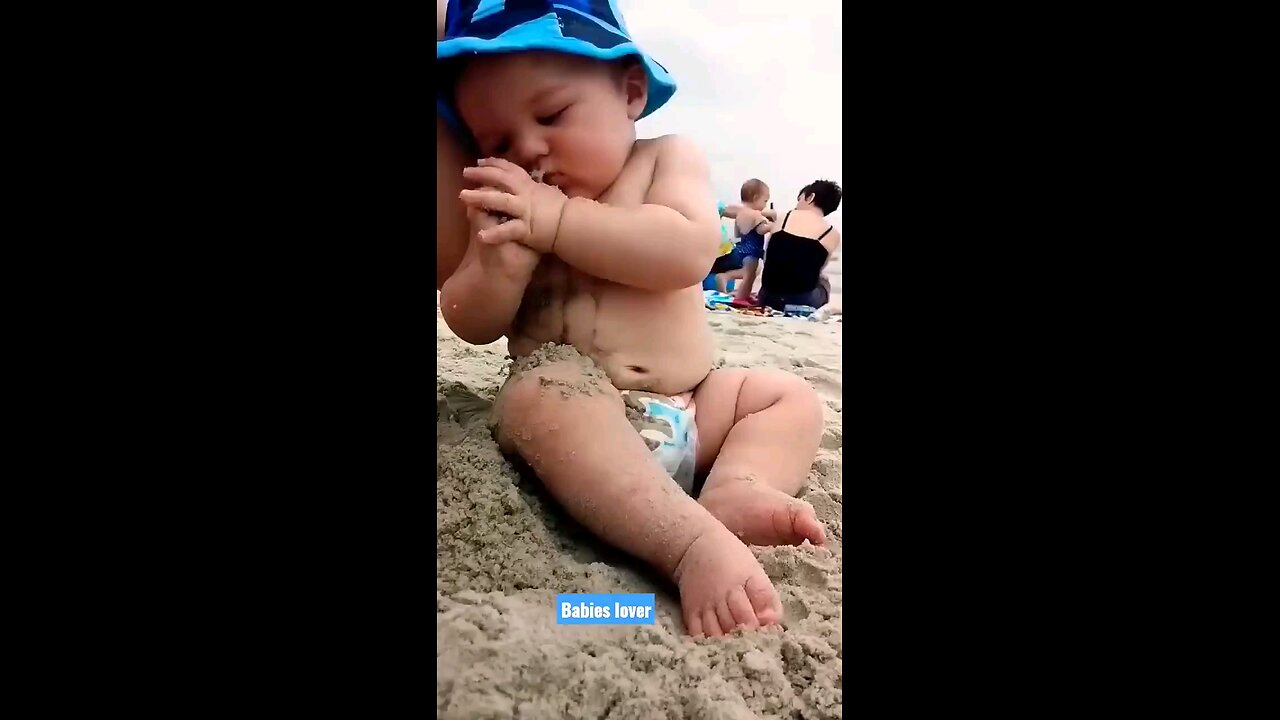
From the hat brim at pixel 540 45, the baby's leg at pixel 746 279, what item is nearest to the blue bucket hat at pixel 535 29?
the hat brim at pixel 540 45

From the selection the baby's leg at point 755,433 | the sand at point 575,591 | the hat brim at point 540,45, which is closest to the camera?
the sand at point 575,591

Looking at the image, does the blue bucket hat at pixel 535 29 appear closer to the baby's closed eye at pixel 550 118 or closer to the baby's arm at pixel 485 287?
the baby's closed eye at pixel 550 118

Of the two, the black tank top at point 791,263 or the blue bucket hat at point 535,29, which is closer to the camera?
the blue bucket hat at point 535,29

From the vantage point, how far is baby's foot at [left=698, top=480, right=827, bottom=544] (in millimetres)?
1074

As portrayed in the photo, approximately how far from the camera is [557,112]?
3.55 feet

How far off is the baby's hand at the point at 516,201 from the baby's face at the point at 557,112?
0.02 m

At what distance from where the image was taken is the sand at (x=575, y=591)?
3.03 ft

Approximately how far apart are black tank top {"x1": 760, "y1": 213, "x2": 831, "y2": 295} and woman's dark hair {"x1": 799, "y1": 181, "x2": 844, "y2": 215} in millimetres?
33

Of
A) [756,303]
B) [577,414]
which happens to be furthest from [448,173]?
[756,303]

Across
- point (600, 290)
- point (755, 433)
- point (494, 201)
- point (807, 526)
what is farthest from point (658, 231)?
point (807, 526)

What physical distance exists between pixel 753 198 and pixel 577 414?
1.23 feet

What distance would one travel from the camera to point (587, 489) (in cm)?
107

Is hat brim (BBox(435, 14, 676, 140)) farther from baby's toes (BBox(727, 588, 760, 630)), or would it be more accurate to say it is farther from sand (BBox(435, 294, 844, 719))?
baby's toes (BBox(727, 588, 760, 630))

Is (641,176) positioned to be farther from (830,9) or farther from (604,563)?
(604,563)
